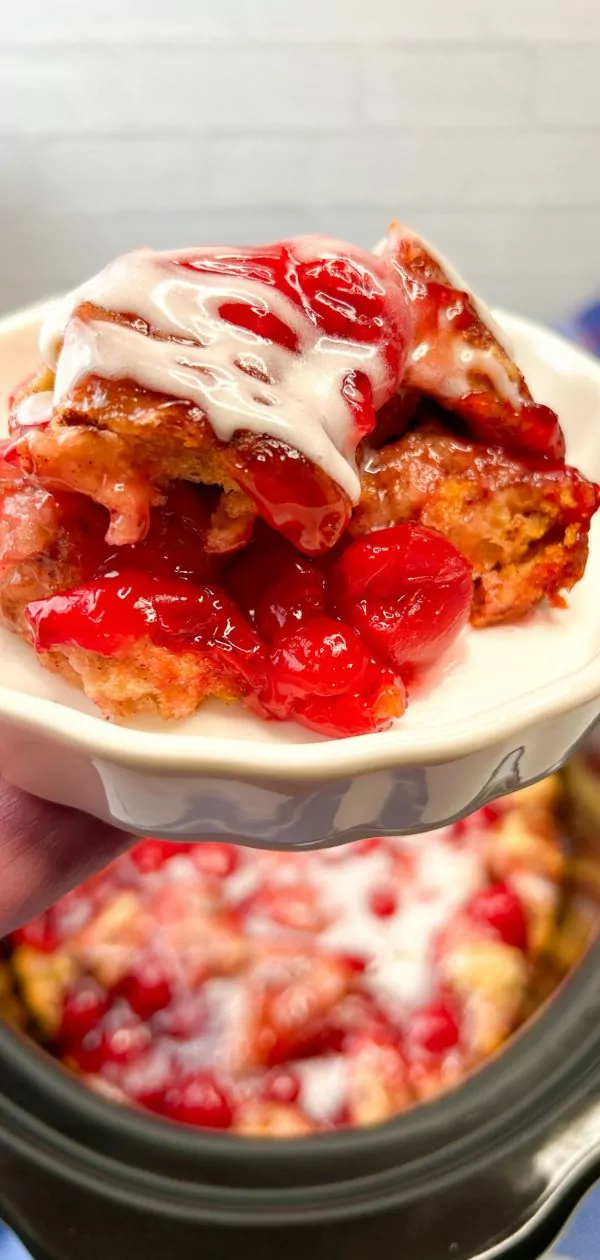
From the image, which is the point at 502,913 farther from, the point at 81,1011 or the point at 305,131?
the point at 305,131

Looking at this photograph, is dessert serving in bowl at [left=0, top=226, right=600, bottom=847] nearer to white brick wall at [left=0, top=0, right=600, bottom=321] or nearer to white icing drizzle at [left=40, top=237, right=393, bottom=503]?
white icing drizzle at [left=40, top=237, right=393, bottom=503]

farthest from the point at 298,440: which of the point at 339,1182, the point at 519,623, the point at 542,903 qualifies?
the point at 542,903

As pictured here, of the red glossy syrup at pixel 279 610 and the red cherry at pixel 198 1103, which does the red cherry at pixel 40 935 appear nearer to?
the red cherry at pixel 198 1103

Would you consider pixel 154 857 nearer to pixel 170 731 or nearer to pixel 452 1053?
pixel 452 1053

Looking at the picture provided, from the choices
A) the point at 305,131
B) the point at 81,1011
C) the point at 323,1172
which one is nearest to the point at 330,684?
the point at 323,1172

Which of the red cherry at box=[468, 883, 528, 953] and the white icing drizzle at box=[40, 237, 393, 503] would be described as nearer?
the white icing drizzle at box=[40, 237, 393, 503]

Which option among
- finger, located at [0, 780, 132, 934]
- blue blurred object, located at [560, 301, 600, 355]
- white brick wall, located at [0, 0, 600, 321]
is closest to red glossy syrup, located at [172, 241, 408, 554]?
finger, located at [0, 780, 132, 934]

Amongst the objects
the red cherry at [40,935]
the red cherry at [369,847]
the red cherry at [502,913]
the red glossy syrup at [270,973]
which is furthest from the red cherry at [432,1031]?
the red cherry at [40,935]
